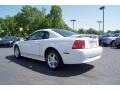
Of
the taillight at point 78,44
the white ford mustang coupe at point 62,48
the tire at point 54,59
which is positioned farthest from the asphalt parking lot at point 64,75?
the taillight at point 78,44

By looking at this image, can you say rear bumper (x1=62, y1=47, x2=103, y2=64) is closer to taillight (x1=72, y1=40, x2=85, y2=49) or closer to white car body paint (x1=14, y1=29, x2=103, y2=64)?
white car body paint (x1=14, y1=29, x2=103, y2=64)

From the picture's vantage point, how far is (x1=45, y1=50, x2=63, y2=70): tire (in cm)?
643

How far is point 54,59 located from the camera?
21.7 feet

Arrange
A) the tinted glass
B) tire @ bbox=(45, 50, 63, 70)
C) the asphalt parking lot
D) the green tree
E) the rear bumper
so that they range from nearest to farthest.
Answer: the asphalt parking lot → the rear bumper → tire @ bbox=(45, 50, 63, 70) → the tinted glass → the green tree

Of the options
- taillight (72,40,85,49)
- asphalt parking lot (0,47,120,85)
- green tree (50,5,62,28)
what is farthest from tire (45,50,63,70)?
green tree (50,5,62,28)

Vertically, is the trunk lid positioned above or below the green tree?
below

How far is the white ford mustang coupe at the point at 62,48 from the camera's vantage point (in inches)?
236

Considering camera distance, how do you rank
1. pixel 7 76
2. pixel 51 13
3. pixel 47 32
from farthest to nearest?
1. pixel 51 13
2. pixel 47 32
3. pixel 7 76

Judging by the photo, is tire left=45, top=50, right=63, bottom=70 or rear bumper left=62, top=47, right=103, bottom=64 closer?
rear bumper left=62, top=47, right=103, bottom=64

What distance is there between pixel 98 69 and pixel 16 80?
290cm

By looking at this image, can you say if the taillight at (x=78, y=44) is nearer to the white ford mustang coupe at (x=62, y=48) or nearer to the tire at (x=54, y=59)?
the white ford mustang coupe at (x=62, y=48)
